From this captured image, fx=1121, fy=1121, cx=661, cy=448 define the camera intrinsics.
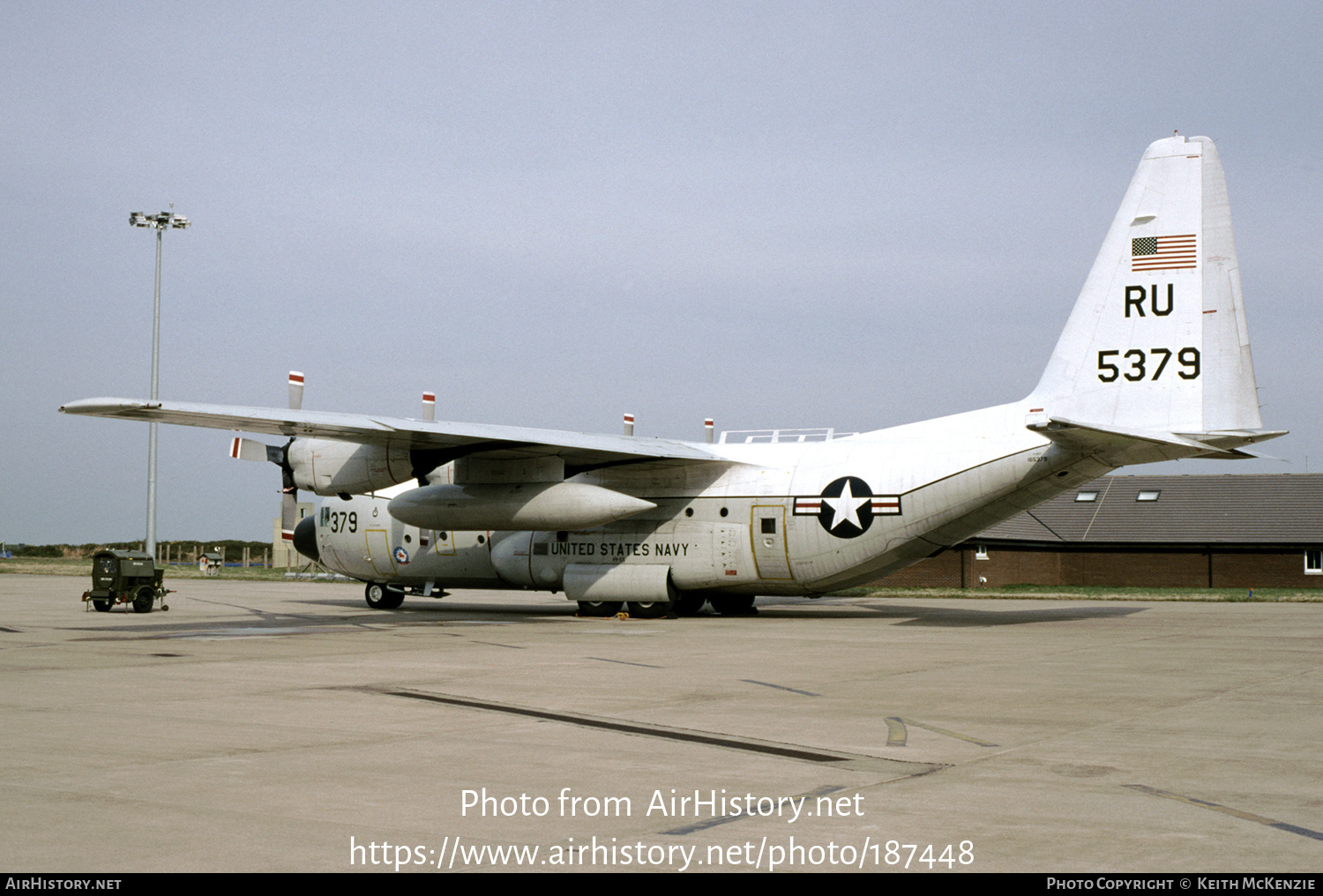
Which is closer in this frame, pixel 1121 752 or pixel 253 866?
pixel 253 866

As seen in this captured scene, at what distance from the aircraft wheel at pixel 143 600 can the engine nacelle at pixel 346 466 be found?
4.79 meters

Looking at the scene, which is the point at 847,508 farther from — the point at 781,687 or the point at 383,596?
the point at 383,596

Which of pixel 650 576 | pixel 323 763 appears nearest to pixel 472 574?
pixel 650 576

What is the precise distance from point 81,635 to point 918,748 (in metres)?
15.2

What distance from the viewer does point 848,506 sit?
21922 millimetres

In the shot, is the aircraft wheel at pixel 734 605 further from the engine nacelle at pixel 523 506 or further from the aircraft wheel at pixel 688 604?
the engine nacelle at pixel 523 506

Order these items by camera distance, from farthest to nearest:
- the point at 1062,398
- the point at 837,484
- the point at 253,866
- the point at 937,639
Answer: the point at 837,484, the point at 1062,398, the point at 937,639, the point at 253,866

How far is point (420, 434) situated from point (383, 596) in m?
9.47

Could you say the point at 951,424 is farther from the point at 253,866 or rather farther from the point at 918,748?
the point at 253,866

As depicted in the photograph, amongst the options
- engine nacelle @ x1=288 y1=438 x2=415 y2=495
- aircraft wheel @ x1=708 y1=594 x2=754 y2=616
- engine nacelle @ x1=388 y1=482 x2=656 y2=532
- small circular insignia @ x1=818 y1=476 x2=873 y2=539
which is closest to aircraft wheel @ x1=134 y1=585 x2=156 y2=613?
engine nacelle @ x1=288 y1=438 x2=415 y2=495

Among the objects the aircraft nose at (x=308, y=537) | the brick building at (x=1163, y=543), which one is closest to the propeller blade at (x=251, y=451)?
the aircraft nose at (x=308, y=537)

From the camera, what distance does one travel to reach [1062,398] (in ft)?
67.7

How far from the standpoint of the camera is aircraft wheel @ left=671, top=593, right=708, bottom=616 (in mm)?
25234

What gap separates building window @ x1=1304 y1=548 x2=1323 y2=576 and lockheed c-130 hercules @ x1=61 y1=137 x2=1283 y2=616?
30.1 m
